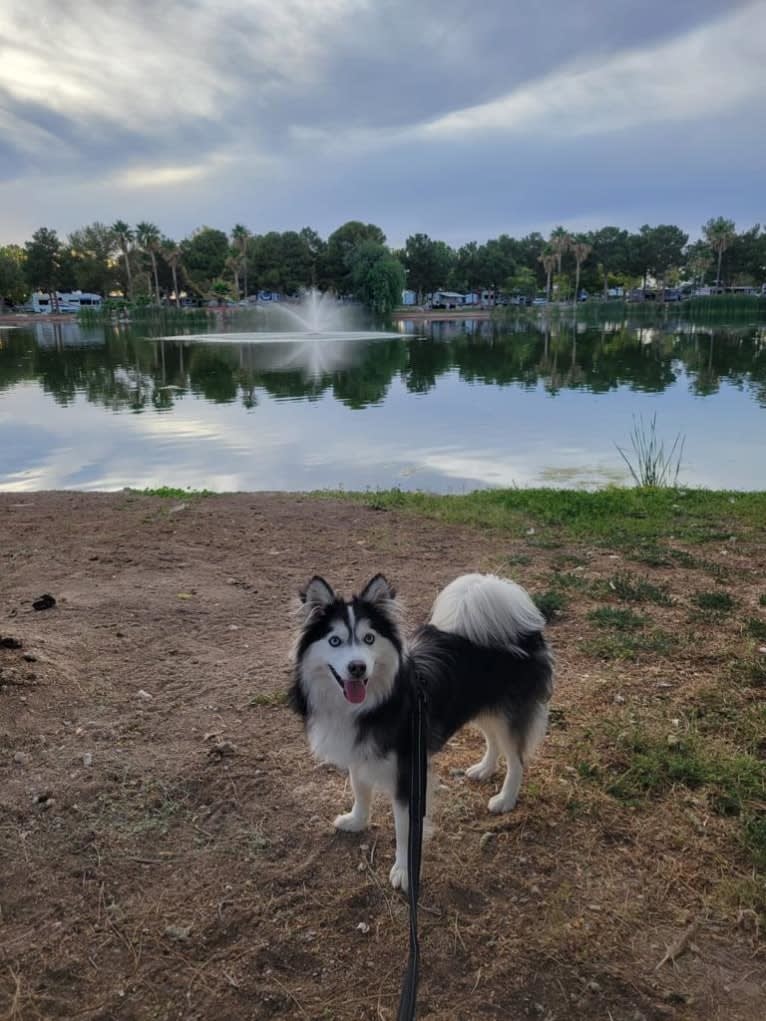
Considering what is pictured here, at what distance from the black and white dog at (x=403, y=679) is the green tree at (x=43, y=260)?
421 feet

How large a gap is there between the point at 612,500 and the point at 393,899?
7826mm

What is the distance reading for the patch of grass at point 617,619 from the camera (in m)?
5.83

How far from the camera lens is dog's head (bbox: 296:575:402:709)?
2969 millimetres

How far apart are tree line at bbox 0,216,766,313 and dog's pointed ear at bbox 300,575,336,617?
311ft

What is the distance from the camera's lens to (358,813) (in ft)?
11.9

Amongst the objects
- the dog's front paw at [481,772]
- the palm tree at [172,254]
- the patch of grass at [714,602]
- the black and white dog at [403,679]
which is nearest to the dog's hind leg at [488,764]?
the dog's front paw at [481,772]

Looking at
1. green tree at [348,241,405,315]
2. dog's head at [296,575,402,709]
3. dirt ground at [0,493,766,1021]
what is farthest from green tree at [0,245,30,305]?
dog's head at [296,575,402,709]

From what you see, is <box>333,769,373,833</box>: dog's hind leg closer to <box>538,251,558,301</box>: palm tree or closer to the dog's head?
the dog's head

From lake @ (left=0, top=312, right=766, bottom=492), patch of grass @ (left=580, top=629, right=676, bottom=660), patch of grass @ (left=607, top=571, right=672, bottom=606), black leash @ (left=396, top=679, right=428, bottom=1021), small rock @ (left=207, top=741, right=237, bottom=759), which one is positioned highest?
black leash @ (left=396, top=679, right=428, bottom=1021)

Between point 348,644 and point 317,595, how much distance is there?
10.5 inches

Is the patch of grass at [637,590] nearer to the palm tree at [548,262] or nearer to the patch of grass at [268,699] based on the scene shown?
the patch of grass at [268,699]

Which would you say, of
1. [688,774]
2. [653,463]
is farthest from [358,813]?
[653,463]

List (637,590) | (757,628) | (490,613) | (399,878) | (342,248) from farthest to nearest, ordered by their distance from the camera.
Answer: (342,248) → (637,590) → (757,628) → (490,613) → (399,878)

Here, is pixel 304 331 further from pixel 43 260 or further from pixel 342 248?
pixel 43 260
